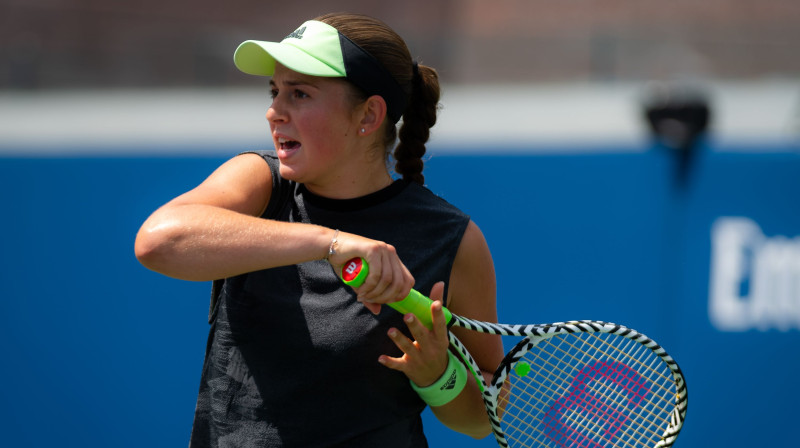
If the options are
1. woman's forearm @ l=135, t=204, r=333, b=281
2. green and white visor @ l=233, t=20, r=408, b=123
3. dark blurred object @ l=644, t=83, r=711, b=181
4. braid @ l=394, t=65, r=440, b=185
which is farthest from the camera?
dark blurred object @ l=644, t=83, r=711, b=181

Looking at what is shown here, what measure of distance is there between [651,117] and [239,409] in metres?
3.09

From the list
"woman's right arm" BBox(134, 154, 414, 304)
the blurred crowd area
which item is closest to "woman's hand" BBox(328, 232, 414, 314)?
"woman's right arm" BBox(134, 154, 414, 304)

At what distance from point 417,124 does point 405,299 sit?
21.4 inches

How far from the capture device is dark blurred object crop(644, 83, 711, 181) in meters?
4.30

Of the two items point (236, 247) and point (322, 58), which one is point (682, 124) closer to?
point (322, 58)

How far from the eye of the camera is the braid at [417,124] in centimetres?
217

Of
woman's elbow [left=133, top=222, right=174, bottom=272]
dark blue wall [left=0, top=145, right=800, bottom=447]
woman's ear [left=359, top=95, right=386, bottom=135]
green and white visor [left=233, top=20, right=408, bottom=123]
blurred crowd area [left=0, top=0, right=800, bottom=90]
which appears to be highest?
blurred crowd area [left=0, top=0, right=800, bottom=90]

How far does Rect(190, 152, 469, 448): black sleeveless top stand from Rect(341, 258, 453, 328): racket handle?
0.08 m

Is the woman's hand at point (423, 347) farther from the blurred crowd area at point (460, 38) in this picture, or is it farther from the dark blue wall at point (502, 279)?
the blurred crowd area at point (460, 38)

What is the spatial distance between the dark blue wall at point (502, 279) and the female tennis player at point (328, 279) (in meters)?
2.37

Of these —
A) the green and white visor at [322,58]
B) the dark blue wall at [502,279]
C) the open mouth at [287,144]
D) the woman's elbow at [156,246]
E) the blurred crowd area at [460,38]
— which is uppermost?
the blurred crowd area at [460,38]

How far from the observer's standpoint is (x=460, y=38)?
8.22 metres

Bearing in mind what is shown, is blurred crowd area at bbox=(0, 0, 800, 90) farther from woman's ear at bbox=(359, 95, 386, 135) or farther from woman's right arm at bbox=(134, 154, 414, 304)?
woman's right arm at bbox=(134, 154, 414, 304)

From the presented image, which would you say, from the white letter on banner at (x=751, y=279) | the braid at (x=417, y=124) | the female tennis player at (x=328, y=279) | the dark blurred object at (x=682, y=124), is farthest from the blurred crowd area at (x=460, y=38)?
the female tennis player at (x=328, y=279)
